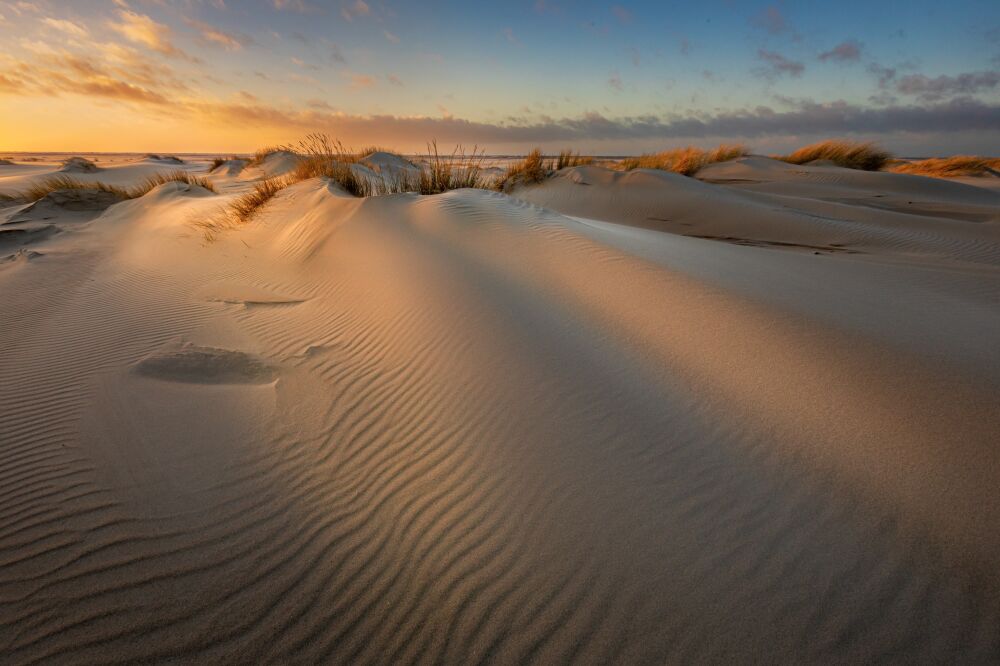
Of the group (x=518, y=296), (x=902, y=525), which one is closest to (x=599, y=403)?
(x=902, y=525)

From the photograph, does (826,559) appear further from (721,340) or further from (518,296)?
(518,296)

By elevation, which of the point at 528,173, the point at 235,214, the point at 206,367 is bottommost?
the point at 206,367

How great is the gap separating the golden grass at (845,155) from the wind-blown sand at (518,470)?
1345 centimetres

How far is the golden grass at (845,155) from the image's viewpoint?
13.9m

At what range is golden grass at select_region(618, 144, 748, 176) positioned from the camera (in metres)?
12.4

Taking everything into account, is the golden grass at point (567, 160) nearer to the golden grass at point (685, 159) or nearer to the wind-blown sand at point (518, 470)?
the golden grass at point (685, 159)

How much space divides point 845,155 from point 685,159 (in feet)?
20.1

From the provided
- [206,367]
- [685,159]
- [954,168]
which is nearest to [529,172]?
[685,159]

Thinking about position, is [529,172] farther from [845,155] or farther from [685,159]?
[845,155]

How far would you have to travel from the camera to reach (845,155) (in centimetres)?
1395

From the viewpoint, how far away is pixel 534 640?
1.18 m

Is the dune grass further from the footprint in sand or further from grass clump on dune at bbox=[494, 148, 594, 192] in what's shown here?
the footprint in sand

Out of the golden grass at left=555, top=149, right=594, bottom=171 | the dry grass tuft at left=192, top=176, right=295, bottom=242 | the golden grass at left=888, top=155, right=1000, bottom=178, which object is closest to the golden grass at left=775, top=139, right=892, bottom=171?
the golden grass at left=888, top=155, right=1000, bottom=178

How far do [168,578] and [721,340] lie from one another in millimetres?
2756
